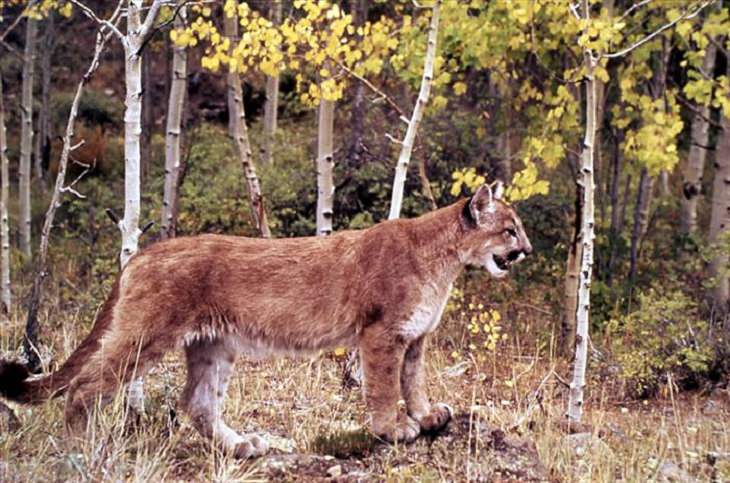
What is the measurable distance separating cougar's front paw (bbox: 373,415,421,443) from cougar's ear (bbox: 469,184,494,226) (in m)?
1.47

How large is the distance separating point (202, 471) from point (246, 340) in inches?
38.5

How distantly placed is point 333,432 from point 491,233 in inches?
69.4

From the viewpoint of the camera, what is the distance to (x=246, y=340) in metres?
6.86

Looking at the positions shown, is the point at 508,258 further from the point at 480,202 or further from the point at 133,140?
the point at 133,140

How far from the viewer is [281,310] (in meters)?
6.86

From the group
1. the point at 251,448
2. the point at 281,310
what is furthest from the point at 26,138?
the point at 251,448

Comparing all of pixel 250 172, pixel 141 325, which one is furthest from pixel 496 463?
pixel 250 172

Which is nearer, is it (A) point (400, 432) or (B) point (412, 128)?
(A) point (400, 432)

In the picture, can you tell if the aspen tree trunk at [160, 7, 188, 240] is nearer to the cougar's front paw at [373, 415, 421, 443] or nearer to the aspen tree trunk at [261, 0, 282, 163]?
the cougar's front paw at [373, 415, 421, 443]

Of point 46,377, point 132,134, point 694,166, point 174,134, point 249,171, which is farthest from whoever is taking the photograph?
point 694,166

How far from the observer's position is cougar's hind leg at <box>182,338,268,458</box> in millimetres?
6902

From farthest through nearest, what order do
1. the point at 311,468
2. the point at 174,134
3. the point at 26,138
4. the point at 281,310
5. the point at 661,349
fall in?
1. the point at 26,138
2. the point at 174,134
3. the point at 661,349
4. the point at 281,310
5. the point at 311,468

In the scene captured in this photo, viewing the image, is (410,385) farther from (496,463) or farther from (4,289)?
(4,289)

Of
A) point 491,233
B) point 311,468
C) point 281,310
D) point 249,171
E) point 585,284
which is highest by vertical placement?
point 249,171
